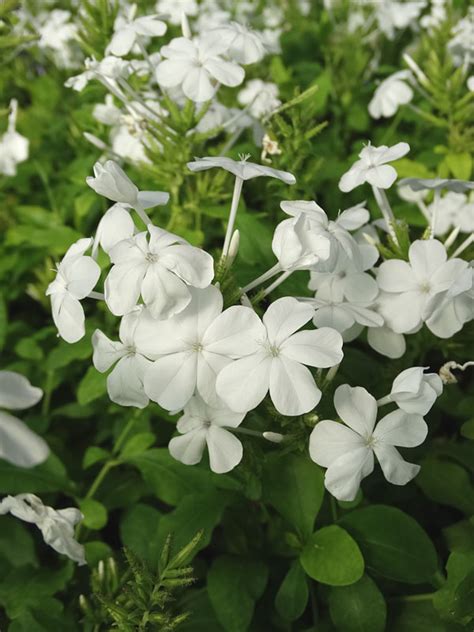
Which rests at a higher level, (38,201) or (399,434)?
(399,434)

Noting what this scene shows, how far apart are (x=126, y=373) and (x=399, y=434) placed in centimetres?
34

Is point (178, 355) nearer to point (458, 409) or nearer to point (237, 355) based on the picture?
point (237, 355)

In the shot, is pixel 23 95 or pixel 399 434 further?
pixel 23 95

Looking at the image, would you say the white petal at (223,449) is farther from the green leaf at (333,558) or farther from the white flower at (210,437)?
the green leaf at (333,558)

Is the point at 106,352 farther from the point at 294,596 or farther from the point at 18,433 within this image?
the point at 294,596

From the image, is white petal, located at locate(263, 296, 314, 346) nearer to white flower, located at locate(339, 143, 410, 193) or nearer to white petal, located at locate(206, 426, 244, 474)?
white petal, located at locate(206, 426, 244, 474)

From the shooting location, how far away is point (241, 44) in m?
1.10

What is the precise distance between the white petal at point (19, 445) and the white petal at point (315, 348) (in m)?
0.29

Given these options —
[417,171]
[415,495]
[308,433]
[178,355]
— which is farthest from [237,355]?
[417,171]

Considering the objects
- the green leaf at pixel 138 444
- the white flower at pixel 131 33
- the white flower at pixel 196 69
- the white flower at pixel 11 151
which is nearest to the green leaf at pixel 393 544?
the green leaf at pixel 138 444

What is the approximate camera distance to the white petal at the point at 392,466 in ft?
2.46

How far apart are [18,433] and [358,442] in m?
0.39

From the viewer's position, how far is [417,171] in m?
1.31

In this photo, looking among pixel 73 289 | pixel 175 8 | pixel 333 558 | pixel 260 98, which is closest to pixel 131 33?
pixel 260 98
